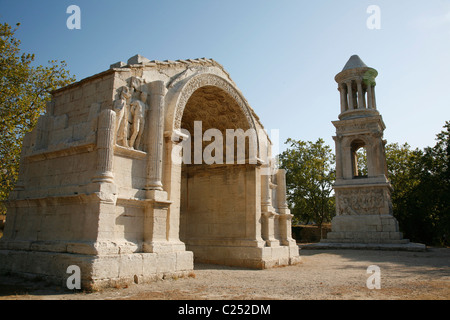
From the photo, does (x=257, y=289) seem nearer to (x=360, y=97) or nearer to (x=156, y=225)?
(x=156, y=225)

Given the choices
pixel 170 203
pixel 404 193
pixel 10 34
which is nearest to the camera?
pixel 170 203

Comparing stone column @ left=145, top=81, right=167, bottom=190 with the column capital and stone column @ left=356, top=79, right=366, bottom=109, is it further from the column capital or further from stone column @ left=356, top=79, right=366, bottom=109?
stone column @ left=356, top=79, right=366, bottom=109

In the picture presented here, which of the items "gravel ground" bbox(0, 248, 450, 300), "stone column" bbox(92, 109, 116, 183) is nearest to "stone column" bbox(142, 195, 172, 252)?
"gravel ground" bbox(0, 248, 450, 300)

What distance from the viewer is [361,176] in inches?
894

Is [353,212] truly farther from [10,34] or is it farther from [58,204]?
[10,34]

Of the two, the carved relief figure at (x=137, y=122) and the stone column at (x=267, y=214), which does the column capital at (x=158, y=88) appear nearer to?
the carved relief figure at (x=137, y=122)

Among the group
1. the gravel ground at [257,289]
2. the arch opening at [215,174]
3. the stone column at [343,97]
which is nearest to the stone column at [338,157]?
the stone column at [343,97]

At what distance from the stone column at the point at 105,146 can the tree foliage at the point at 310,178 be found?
96.1 ft

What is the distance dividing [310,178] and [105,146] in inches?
1191

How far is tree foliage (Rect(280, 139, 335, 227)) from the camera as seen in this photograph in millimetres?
34594

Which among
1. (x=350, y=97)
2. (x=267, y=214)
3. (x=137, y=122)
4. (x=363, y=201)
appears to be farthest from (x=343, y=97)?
(x=137, y=122)

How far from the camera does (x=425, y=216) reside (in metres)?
26.0
